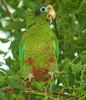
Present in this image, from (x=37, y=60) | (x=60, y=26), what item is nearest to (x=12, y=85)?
(x=37, y=60)

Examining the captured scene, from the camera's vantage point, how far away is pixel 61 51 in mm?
3078

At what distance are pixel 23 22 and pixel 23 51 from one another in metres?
0.62

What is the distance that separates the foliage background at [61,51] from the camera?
186 centimetres

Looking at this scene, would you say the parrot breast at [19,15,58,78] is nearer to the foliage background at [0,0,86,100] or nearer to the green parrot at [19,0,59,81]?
the green parrot at [19,0,59,81]

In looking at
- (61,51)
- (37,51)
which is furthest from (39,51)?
(61,51)

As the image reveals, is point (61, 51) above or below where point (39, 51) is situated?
above

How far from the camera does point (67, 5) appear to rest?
2.91 meters

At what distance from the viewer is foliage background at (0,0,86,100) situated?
186cm

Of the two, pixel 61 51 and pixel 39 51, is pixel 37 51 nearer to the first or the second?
pixel 39 51

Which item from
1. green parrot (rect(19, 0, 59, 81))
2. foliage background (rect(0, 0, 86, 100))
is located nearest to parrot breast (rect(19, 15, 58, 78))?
green parrot (rect(19, 0, 59, 81))

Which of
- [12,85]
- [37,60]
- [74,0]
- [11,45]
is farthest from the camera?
[74,0]

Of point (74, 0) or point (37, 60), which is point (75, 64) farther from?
point (74, 0)

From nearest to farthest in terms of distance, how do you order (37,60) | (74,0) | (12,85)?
(12,85) < (37,60) < (74,0)

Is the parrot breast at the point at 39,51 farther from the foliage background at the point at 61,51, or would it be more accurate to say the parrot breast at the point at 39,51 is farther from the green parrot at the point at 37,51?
the foliage background at the point at 61,51
